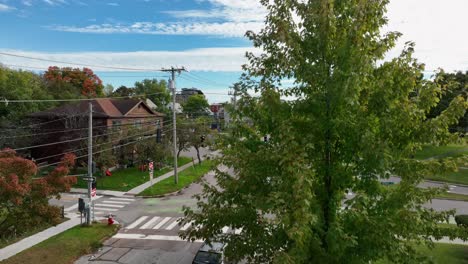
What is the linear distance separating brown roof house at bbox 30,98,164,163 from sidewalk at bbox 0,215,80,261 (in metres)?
11.8

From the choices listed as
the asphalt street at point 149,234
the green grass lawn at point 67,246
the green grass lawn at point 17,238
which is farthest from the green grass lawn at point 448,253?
the green grass lawn at point 17,238

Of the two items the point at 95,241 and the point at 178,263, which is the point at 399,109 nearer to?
the point at 178,263

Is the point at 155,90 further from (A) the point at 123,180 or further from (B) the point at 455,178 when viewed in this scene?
Result: (B) the point at 455,178

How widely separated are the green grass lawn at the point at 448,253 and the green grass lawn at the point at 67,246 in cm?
1629

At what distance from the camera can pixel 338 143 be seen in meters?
6.31

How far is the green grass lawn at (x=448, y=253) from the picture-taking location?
15609 millimetres

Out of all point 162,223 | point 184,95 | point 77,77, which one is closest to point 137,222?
point 162,223

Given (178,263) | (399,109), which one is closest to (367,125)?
(399,109)

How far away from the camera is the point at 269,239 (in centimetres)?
611

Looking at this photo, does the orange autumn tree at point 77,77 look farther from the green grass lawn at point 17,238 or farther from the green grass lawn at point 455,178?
the green grass lawn at point 455,178

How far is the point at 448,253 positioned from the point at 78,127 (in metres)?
34.6

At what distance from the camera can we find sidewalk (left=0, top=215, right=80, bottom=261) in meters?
17.4

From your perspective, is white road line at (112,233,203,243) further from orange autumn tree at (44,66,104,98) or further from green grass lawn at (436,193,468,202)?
orange autumn tree at (44,66,104,98)

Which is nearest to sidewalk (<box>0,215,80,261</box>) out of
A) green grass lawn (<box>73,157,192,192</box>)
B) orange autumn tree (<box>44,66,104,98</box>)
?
green grass lawn (<box>73,157,192,192</box>)
